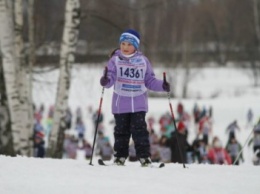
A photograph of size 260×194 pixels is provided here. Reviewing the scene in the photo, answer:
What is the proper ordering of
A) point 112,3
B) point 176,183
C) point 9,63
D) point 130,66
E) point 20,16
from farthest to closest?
1. point 112,3
2. point 20,16
3. point 9,63
4. point 130,66
5. point 176,183

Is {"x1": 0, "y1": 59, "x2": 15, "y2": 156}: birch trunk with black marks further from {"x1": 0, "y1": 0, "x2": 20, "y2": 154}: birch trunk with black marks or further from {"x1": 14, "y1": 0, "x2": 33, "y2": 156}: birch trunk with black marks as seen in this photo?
{"x1": 14, "y1": 0, "x2": 33, "y2": 156}: birch trunk with black marks

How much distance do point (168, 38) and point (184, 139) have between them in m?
37.8

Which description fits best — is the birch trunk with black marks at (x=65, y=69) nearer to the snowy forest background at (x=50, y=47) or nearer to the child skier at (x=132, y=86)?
the snowy forest background at (x=50, y=47)

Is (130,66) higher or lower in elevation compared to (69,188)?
higher

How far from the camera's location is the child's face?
5.44m

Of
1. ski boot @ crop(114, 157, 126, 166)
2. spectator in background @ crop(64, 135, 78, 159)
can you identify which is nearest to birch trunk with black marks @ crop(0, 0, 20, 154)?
ski boot @ crop(114, 157, 126, 166)

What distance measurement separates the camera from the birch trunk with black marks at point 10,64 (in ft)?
24.6

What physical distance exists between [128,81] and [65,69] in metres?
4.00

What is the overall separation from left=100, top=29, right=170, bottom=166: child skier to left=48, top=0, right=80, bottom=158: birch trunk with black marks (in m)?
3.62

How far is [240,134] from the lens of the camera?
81.1ft

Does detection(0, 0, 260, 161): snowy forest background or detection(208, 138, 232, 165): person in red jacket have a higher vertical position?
detection(0, 0, 260, 161): snowy forest background

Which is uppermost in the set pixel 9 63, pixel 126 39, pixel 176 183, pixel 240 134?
pixel 126 39

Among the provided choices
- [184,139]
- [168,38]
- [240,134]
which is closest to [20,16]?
[184,139]

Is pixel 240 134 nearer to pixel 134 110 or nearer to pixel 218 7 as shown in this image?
pixel 134 110
